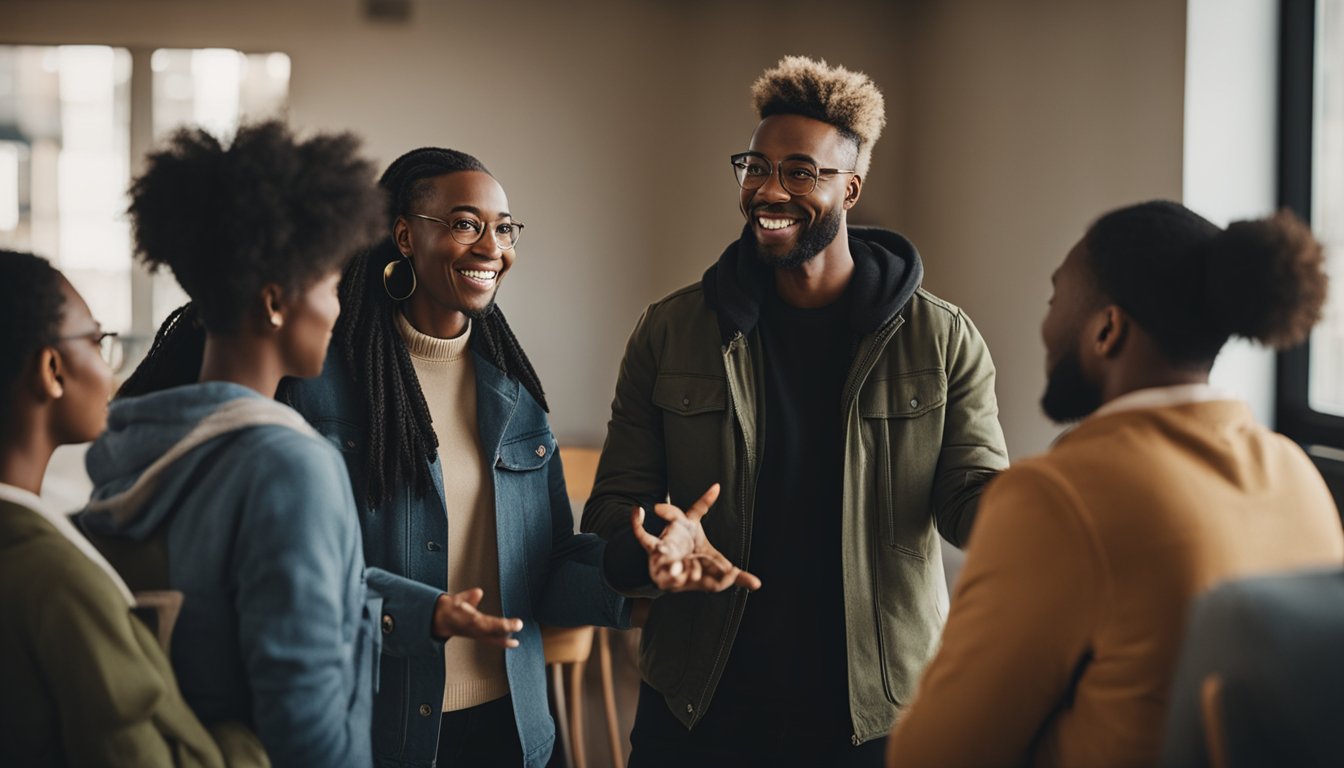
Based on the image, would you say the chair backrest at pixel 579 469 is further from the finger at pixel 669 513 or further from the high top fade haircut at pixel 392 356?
the finger at pixel 669 513

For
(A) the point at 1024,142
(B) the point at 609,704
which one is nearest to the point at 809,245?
(B) the point at 609,704

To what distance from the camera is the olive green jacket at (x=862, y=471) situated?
1.72m

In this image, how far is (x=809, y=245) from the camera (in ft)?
6.00

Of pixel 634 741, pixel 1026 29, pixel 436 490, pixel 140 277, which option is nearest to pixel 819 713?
pixel 634 741

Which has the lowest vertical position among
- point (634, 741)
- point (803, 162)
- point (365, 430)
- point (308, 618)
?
point (634, 741)

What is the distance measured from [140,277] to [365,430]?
12.7 ft

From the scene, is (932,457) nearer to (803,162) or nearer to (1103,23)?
(803,162)

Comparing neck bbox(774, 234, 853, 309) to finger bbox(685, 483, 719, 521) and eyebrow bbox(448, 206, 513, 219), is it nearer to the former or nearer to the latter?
finger bbox(685, 483, 719, 521)

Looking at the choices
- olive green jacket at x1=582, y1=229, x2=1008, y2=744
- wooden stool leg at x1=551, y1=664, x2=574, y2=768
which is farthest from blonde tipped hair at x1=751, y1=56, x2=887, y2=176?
wooden stool leg at x1=551, y1=664, x2=574, y2=768

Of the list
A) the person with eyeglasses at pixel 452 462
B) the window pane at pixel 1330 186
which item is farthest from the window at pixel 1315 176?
the person with eyeglasses at pixel 452 462

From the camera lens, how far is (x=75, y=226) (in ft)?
16.2

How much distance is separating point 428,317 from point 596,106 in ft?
11.5

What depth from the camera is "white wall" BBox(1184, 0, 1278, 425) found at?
107 inches

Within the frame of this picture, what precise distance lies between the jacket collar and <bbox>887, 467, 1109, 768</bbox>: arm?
72cm
